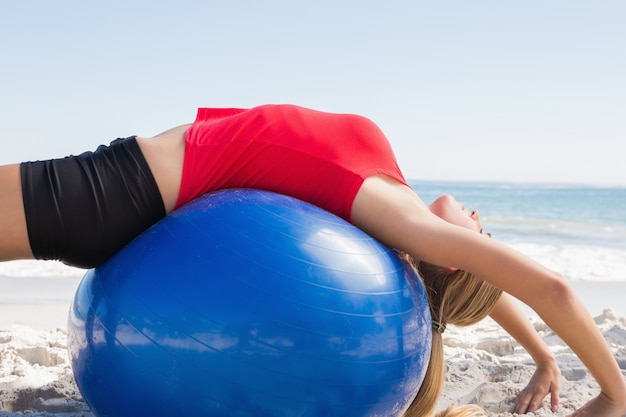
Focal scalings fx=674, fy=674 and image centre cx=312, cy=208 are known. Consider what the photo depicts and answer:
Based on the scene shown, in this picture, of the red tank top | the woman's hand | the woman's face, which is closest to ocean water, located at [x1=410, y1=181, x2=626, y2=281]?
the woman's hand

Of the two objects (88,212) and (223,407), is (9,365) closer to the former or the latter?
(88,212)

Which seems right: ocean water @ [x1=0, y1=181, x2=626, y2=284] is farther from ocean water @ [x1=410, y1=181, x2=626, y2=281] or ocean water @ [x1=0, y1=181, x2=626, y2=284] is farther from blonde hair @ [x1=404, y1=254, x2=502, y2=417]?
Result: blonde hair @ [x1=404, y1=254, x2=502, y2=417]

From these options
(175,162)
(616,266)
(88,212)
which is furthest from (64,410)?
(616,266)

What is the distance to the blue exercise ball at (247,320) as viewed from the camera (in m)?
2.20

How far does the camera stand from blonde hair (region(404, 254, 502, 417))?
291 centimetres

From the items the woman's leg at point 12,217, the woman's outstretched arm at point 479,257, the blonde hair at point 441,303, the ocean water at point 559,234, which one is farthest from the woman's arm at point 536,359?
the ocean water at point 559,234

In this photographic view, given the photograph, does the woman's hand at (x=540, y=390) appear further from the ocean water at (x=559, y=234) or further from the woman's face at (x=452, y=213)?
the ocean water at (x=559, y=234)

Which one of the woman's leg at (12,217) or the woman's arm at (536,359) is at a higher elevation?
the woman's leg at (12,217)

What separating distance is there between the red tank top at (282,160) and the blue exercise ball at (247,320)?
165mm

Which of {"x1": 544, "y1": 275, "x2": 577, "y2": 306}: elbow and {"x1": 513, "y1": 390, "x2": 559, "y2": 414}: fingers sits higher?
{"x1": 544, "y1": 275, "x2": 577, "y2": 306}: elbow

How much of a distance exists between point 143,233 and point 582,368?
2.78 m

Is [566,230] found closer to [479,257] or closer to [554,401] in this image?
[554,401]

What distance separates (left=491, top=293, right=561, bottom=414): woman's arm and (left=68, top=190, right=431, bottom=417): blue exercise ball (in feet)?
3.28

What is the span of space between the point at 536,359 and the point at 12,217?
2547mm
